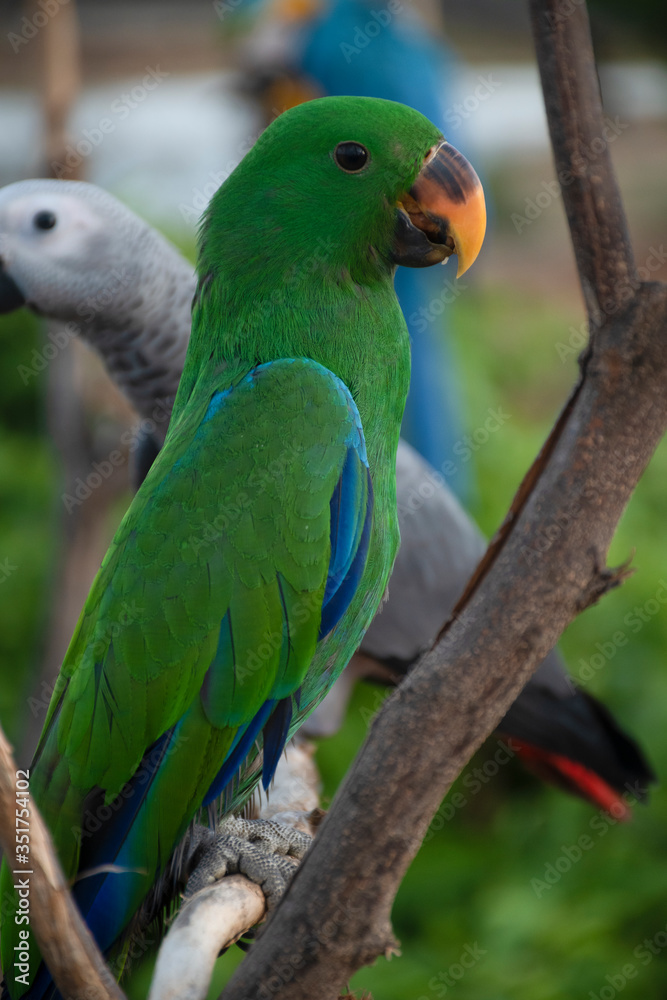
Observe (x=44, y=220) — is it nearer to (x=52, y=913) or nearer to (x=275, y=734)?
(x=275, y=734)

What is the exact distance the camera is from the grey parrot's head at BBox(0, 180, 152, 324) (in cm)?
153

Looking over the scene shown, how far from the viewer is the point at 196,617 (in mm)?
988

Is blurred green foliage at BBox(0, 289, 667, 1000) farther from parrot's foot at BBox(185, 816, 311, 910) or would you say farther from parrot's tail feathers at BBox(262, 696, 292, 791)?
parrot's tail feathers at BBox(262, 696, 292, 791)

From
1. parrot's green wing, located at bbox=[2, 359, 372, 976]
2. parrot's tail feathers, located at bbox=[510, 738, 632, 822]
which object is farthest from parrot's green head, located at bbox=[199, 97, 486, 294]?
parrot's tail feathers, located at bbox=[510, 738, 632, 822]

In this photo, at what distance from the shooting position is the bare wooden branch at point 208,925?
2.57 feet

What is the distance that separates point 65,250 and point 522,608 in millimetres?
1091

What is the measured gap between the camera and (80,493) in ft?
8.51

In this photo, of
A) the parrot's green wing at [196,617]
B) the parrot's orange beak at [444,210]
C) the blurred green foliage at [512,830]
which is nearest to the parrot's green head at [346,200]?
the parrot's orange beak at [444,210]

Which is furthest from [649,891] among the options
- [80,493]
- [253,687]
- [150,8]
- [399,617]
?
[150,8]

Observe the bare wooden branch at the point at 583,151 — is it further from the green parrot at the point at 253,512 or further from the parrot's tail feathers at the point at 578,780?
the parrot's tail feathers at the point at 578,780

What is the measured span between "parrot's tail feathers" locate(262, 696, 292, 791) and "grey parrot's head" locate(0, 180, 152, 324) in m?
0.82

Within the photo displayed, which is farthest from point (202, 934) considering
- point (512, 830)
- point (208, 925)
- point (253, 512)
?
point (512, 830)

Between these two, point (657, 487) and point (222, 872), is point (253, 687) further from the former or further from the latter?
point (657, 487)

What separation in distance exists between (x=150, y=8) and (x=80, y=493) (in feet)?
13.9
